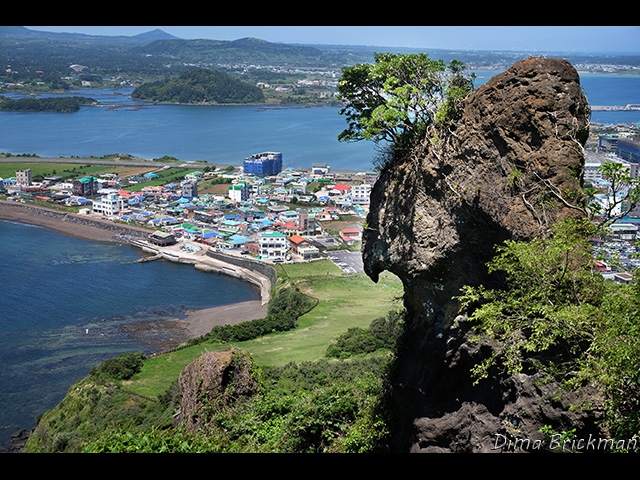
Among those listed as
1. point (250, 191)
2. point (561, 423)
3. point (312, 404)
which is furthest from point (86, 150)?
point (561, 423)

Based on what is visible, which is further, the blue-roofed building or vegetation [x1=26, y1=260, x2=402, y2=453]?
the blue-roofed building

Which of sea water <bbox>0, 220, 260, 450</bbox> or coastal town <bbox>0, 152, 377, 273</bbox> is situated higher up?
coastal town <bbox>0, 152, 377, 273</bbox>

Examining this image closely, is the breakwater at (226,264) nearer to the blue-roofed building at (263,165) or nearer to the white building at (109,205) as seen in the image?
the white building at (109,205)

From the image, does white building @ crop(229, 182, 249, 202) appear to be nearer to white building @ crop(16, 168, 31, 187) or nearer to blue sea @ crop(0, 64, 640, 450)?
blue sea @ crop(0, 64, 640, 450)

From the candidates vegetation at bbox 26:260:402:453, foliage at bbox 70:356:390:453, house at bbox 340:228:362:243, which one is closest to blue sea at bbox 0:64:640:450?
vegetation at bbox 26:260:402:453

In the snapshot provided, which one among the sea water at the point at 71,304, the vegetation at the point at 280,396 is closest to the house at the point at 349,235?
the vegetation at the point at 280,396

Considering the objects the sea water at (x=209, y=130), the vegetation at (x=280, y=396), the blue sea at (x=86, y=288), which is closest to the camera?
the vegetation at (x=280, y=396)
